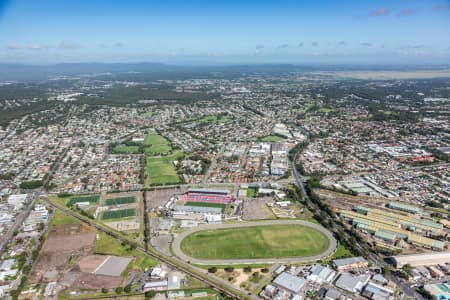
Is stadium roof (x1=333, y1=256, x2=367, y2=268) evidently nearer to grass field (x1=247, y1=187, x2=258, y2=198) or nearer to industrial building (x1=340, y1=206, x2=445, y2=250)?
industrial building (x1=340, y1=206, x2=445, y2=250)

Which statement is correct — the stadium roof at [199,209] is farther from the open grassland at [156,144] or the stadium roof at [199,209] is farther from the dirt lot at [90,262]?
the open grassland at [156,144]

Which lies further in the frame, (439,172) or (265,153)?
(265,153)

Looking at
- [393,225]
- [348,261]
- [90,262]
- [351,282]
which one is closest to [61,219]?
[90,262]

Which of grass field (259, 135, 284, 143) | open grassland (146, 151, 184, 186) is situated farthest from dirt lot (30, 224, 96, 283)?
grass field (259, 135, 284, 143)

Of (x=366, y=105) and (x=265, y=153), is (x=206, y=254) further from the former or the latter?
(x=366, y=105)

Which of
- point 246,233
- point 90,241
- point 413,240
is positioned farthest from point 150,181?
point 413,240

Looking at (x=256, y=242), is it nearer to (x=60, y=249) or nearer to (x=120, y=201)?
(x=60, y=249)

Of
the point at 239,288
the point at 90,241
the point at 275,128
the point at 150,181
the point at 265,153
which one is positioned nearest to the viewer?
the point at 239,288

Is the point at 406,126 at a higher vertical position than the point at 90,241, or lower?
higher
